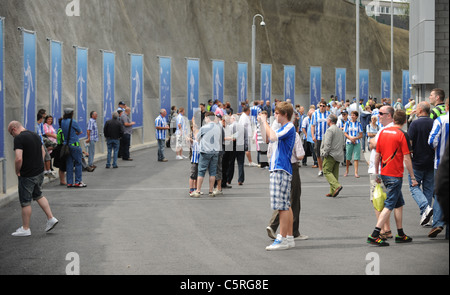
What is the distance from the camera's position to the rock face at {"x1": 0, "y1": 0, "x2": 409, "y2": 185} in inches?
950

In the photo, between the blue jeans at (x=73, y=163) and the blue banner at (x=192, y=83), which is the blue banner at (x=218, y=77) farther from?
the blue jeans at (x=73, y=163)

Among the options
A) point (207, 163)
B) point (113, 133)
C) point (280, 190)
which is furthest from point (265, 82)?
point (280, 190)

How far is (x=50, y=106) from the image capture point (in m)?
21.1

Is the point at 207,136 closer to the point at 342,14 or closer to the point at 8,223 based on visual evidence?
the point at 8,223

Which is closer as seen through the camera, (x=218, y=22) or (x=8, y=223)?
(x=8, y=223)

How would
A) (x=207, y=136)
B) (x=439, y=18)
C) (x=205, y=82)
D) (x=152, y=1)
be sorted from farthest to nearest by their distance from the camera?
(x=205, y=82) → (x=152, y=1) → (x=439, y=18) → (x=207, y=136)

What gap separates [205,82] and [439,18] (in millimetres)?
29067

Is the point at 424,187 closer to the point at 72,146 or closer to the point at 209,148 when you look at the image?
the point at 209,148

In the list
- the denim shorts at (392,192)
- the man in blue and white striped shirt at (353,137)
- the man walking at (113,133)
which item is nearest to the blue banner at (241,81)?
the man walking at (113,133)

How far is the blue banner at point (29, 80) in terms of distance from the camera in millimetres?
17609

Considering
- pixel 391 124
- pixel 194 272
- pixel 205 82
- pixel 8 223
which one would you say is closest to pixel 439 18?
pixel 391 124

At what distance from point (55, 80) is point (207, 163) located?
276 inches

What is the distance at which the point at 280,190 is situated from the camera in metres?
10.1

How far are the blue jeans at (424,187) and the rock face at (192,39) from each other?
10106mm
